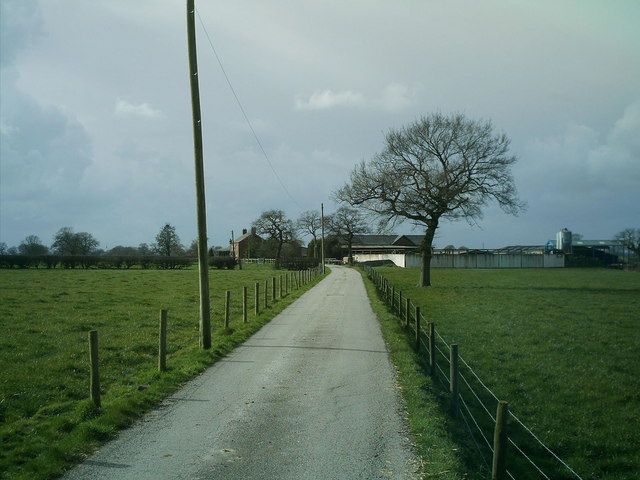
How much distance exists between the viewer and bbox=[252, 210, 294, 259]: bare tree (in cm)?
11300

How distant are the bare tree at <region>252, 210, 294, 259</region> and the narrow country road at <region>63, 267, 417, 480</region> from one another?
332 feet

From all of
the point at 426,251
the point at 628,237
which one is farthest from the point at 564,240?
the point at 426,251

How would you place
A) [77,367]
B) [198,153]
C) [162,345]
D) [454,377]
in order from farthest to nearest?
[198,153] → [77,367] → [162,345] → [454,377]

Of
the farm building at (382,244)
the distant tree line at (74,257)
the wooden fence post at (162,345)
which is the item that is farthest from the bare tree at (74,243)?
the wooden fence post at (162,345)

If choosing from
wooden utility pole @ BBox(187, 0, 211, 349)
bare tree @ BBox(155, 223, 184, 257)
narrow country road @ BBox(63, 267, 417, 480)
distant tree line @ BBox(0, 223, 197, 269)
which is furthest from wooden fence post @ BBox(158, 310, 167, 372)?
bare tree @ BBox(155, 223, 184, 257)

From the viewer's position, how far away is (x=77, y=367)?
1123 centimetres

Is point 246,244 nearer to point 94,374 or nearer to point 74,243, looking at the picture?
point 74,243

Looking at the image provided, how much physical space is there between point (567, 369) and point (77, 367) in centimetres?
997

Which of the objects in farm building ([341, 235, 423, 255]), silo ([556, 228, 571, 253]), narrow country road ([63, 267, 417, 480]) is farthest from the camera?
farm building ([341, 235, 423, 255])

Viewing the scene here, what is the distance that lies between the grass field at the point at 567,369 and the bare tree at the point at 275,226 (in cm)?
8978

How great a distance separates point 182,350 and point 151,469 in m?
7.66

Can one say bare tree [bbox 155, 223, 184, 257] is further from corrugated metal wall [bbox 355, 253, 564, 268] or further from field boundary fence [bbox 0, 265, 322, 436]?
field boundary fence [bbox 0, 265, 322, 436]

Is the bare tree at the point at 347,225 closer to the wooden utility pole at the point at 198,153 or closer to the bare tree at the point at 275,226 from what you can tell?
the bare tree at the point at 275,226

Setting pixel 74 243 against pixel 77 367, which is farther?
pixel 74 243
